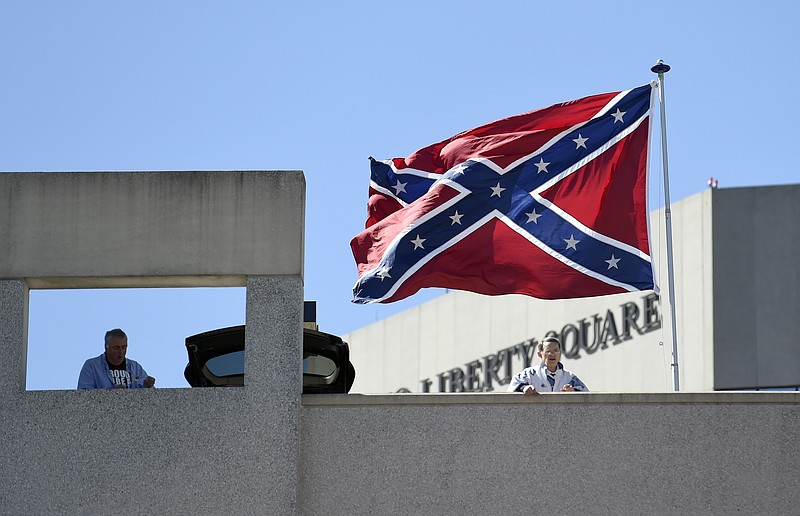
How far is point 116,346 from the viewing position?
12.4 meters

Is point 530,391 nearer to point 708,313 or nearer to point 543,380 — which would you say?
point 543,380

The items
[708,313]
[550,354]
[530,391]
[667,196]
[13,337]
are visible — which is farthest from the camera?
[708,313]

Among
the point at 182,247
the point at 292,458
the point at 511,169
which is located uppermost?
the point at 511,169

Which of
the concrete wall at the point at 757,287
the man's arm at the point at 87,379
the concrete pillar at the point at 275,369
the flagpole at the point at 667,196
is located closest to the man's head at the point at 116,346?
the man's arm at the point at 87,379

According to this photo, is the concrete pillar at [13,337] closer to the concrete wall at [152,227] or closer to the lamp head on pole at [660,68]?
the concrete wall at [152,227]

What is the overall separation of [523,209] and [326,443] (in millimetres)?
3710

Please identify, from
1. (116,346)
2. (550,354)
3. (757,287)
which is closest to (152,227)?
(116,346)

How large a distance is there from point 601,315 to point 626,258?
64.9 feet

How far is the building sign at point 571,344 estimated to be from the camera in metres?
32.3

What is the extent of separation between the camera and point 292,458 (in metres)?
12.0

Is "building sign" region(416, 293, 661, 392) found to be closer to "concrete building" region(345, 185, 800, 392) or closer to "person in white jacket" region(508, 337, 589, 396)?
"concrete building" region(345, 185, 800, 392)

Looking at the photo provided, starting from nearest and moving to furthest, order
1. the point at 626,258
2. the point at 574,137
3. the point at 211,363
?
the point at 211,363
the point at 626,258
the point at 574,137

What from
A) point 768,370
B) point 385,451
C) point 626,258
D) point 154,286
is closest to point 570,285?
point 626,258

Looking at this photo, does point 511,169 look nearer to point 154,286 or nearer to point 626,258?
point 626,258
